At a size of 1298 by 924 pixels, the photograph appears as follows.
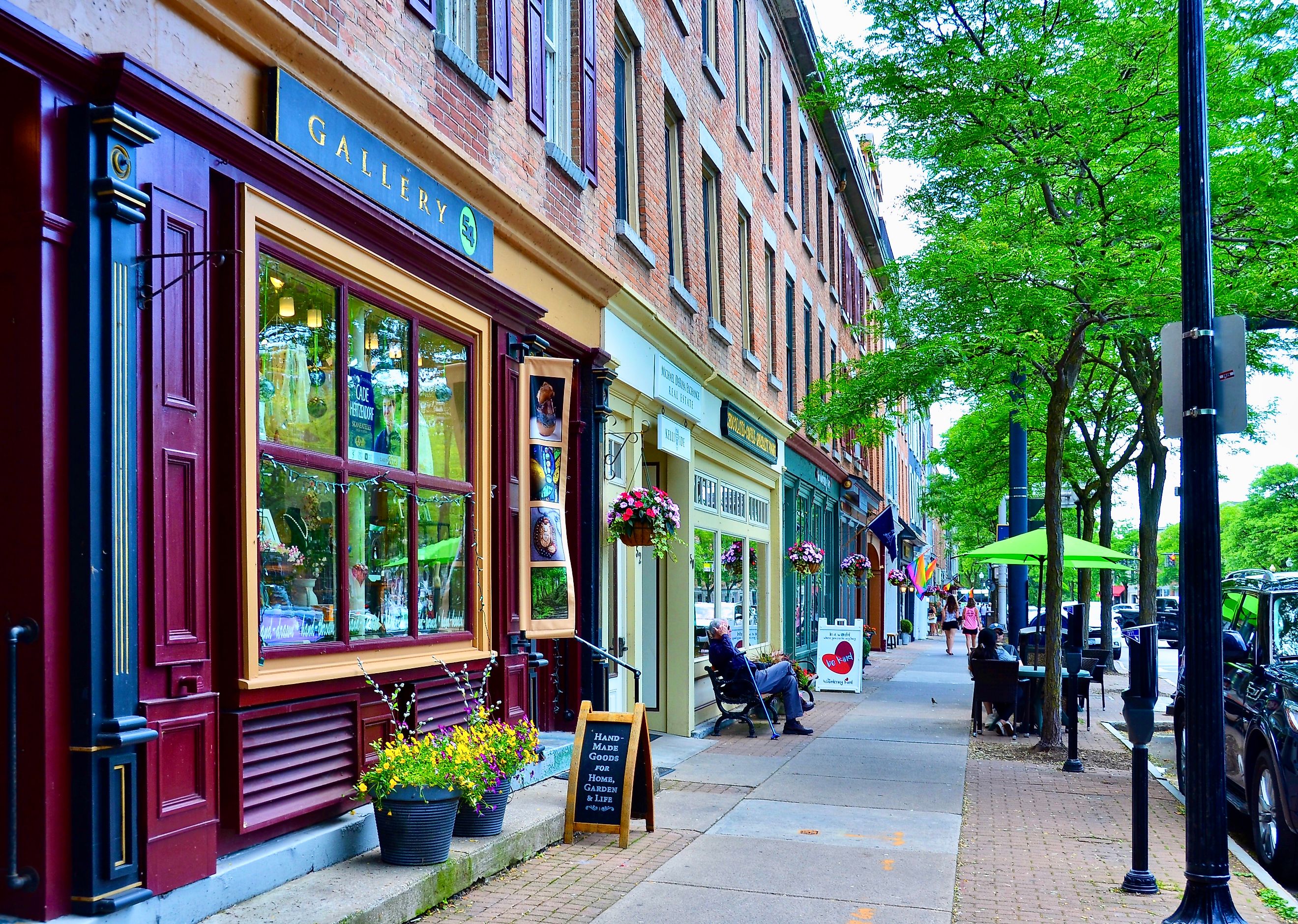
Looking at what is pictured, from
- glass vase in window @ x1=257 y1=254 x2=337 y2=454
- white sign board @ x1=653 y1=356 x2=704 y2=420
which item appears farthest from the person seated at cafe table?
glass vase in window @ x1=257 y1=254 x2=337 y2=454

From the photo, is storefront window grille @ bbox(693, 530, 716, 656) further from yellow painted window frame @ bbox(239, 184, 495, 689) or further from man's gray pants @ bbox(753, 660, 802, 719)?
yellow painted window frame @ bbox(239, 184, 495, 689)

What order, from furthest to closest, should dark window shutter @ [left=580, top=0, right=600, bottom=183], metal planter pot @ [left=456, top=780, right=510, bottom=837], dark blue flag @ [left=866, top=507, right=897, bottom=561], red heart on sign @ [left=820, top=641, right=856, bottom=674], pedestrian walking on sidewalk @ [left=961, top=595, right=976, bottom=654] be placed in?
pedestrian walking on sidewalk @ [left=961, top=595, right=976, bottom=654], dark blue flag @ [left=866, top=507, right=897, bottom=561], red heart on sign @ [left=820, top=641, right=856, bottom=674], dark window shutter @ [left=580, top=0, right=600, bottom=183], metal planter pot @ [left=456, top=780, right=510, bottom=837]

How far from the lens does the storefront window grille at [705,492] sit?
14422 millimetres

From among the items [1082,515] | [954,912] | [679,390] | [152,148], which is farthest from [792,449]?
[152,148]

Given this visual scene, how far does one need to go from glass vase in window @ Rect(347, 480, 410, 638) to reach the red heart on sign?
1261 cm

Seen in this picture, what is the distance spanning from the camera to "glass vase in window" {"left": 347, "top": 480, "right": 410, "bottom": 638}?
6.91 m

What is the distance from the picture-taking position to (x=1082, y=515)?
1206 inches

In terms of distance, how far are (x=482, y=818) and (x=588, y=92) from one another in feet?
21.2

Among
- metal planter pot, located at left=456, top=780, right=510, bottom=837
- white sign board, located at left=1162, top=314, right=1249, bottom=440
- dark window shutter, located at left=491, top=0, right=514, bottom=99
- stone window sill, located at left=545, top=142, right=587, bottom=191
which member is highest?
dark window shutter, located at left=491, top=0, right=514, bottom=99

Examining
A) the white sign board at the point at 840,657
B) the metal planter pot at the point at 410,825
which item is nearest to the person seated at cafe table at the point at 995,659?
the white sign board at the point at 840,657

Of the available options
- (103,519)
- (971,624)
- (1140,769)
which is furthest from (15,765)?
(971,624)

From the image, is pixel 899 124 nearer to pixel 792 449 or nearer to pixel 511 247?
pixel 511 247

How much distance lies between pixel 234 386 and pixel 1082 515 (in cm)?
2812

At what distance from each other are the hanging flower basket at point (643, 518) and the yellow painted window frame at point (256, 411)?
241 cm
